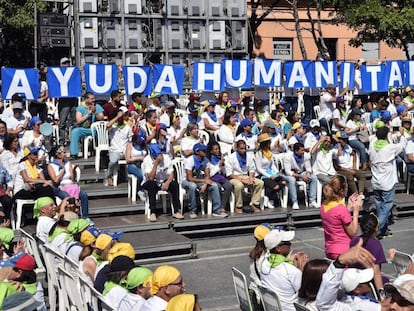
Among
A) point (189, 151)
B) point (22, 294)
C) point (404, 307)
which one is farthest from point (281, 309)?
point (189, 151)

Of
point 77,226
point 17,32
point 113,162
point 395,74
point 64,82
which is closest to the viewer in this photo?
point 77,226

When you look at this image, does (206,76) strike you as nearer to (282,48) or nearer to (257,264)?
(257,264)

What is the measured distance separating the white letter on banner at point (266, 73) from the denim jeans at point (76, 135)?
4511mm

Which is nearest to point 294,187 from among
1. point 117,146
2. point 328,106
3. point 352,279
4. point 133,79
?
point 117,146

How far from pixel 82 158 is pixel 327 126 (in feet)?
18.4

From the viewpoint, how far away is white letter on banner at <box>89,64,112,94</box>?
15344mm

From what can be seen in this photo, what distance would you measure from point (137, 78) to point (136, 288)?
405 inches

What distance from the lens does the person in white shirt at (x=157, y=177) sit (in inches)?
461

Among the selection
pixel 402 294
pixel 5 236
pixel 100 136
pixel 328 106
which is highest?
pixel 328 106

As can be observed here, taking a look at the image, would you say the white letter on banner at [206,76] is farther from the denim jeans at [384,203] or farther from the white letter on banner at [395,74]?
the denim jeans at [384,203]

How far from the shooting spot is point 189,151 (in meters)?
12.5

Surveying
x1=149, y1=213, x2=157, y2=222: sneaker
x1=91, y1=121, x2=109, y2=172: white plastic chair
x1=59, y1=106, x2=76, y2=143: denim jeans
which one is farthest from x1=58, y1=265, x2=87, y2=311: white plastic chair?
x1=59, y1=106, x2=76, y2=143: denim jeans

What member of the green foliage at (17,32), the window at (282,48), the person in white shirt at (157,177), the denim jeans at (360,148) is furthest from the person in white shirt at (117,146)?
the window at (282,48)

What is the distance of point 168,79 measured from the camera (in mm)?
16000
